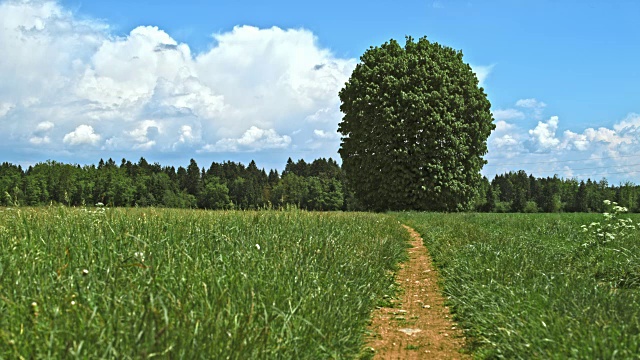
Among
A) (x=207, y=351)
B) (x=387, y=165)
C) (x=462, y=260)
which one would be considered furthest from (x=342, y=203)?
(x=207, y=351)

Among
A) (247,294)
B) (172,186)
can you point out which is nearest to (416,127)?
(172,186)

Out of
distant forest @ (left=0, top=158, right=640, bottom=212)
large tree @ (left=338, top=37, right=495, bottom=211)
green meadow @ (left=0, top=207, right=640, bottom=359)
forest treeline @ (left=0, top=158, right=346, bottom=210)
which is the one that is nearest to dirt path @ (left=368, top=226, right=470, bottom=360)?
green meadow @ (left=0, top=207, right=640, bottom=359)

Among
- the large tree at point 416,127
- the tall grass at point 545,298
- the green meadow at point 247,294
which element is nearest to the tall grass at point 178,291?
the green meadow at point 247,294

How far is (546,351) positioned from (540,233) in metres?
11.4

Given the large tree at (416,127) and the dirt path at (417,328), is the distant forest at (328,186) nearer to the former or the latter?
the large tree at (416,127)

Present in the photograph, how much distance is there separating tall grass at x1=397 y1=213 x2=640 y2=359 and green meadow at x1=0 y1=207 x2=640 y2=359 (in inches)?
0.9

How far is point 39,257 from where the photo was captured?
5.81m

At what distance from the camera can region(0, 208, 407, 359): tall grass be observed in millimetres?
3605

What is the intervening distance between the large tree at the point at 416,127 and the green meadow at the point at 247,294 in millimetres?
22723

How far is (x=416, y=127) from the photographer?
32.3m

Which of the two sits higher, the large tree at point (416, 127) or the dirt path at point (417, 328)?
the large tree at point (416, 127)

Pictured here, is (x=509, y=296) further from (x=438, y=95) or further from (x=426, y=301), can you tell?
(x=438, y=95)

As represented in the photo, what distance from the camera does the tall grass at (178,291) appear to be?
11.8 ft

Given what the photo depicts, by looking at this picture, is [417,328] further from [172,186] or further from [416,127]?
[172,186]
